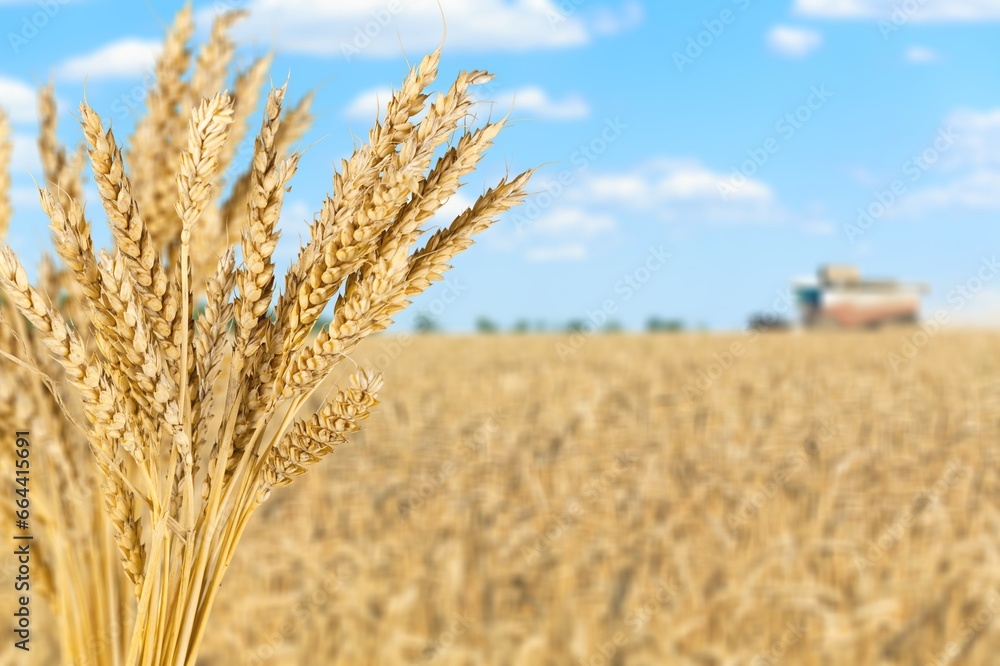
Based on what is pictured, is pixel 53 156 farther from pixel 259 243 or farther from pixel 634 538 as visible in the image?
pixel 634 538

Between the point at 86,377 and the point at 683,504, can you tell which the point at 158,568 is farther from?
the point at 683,504

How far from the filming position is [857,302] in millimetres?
34719

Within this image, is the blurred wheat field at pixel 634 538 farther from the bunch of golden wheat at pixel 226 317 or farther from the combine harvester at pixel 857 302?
the combine harvester at pixel 857 302

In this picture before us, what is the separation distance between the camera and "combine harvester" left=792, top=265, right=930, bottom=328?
3378 centimetres

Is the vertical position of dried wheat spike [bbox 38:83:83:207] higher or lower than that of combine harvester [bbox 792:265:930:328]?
lower
